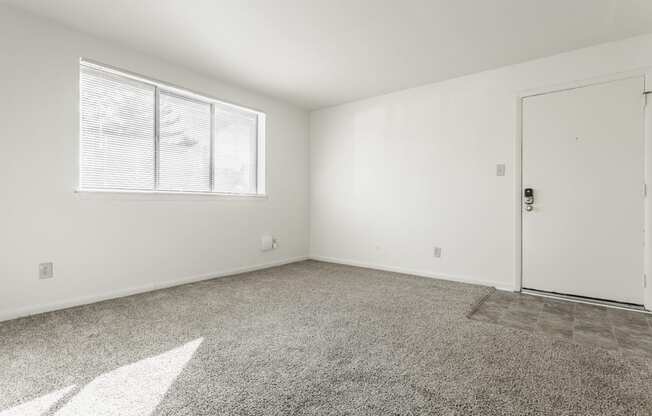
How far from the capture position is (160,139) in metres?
3.38

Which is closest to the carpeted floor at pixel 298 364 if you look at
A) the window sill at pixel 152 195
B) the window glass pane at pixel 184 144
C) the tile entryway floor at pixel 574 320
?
the tile entryway floor at pixel 574 320

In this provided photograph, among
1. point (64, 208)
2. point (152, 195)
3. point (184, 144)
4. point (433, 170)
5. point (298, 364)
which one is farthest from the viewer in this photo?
point (433, 170)

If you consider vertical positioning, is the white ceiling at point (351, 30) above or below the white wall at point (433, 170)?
above

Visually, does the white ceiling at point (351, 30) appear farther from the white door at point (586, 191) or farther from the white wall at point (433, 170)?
the white door at point (586, 191)

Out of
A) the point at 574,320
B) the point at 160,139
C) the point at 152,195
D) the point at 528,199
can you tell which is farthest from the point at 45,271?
the point at 528,199

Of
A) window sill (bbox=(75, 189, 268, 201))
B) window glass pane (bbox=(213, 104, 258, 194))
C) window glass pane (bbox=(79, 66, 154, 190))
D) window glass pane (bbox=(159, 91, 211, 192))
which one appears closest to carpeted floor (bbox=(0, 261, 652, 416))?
window sill (bbox=(75, 189, 268, 201))

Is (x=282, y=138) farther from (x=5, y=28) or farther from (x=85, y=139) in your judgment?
(x=5, y=28)

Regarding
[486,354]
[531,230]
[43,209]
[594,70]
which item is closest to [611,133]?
[594,70]

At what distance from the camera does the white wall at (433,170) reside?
3.38 m

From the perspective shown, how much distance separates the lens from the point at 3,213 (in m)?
2.38

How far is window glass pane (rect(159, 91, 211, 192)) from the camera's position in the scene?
11.2 ft

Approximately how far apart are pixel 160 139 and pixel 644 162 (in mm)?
4676

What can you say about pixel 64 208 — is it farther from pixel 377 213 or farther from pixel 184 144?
pixel 377 213

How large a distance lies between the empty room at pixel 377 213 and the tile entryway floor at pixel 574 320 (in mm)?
27
